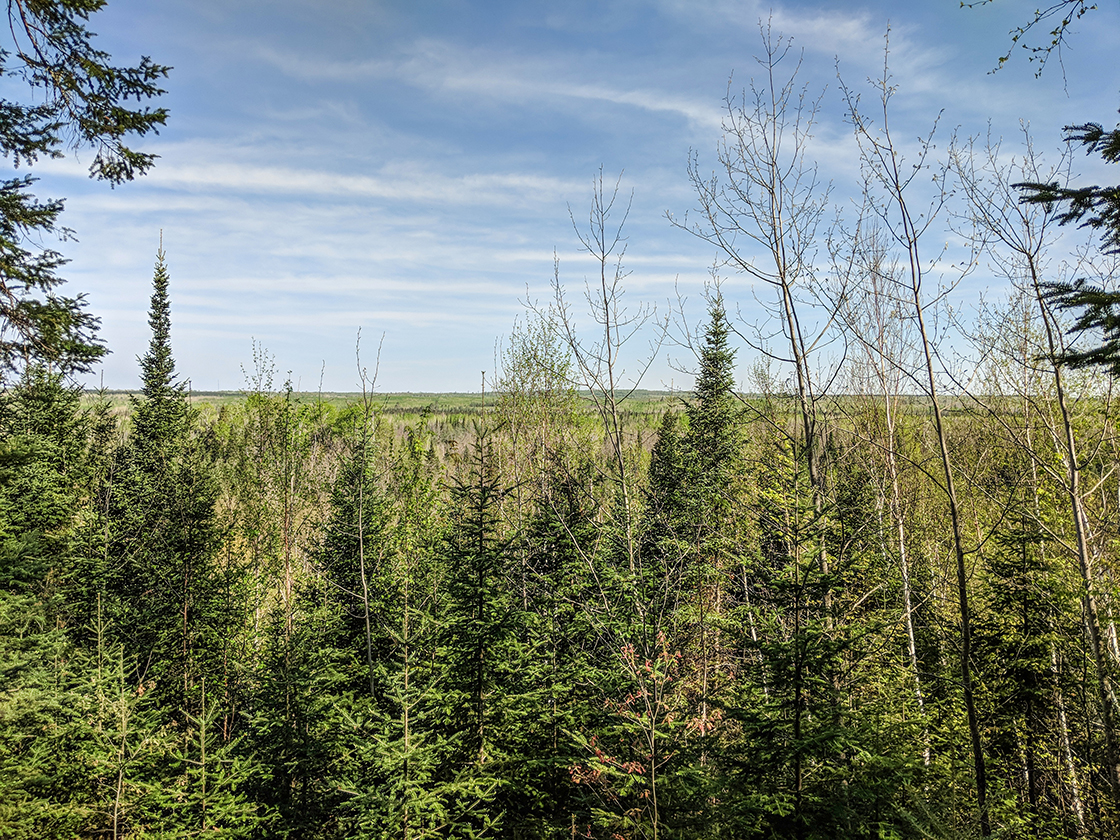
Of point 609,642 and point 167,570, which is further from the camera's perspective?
point 167,570

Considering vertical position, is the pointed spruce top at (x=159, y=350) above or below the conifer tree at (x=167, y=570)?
above

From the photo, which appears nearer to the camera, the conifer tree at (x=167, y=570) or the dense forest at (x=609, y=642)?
the dense forest at (x=609, y=642)

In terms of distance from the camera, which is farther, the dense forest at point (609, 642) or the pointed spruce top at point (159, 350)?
the pointed spruce top at point (159, 350)

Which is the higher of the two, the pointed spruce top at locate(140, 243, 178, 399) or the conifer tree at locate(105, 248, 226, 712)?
the pointed spruce top at locate(140, 243, 178, 399)

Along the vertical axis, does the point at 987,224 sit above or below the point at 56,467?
above

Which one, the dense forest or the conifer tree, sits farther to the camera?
the conifer tree

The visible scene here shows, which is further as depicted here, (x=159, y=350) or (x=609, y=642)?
(x=159, y=350)

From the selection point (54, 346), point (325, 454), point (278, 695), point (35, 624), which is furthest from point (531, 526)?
point (325, 454)

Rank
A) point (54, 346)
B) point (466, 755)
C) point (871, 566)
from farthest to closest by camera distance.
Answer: point (871, 566), point (466, 755), point (54, 346)

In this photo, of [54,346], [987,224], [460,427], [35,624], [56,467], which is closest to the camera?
[54,346]

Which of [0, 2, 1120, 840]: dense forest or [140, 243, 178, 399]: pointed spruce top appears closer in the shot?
[0, 2, 1120, 840]: dense forest

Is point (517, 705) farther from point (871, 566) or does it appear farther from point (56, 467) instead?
point (56, 467)

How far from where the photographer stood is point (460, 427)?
9250 cm

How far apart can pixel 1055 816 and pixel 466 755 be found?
9434 millimetres
